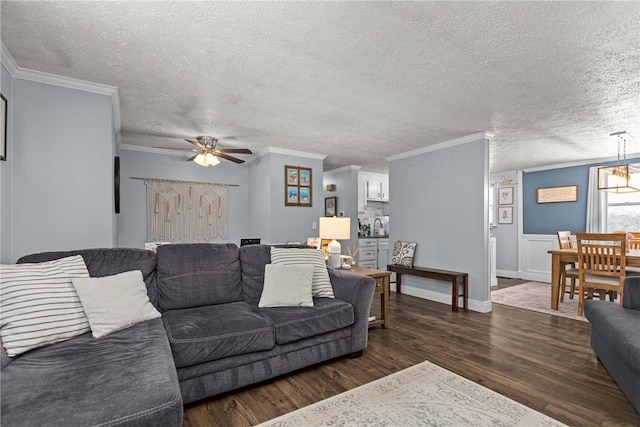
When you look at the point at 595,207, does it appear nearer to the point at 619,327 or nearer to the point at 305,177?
the point at 619,327

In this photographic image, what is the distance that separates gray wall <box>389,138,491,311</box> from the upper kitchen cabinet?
1.52m

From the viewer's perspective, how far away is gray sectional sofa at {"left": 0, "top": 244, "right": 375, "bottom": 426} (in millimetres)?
1202

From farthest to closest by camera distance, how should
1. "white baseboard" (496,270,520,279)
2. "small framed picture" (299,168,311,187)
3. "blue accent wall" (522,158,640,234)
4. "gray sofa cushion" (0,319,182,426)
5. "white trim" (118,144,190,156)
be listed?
"white baseboard" (496,270,520,279)
"blue accent wall" (522,158,640,234)
"small framed picture" (299,168,311,187)
"white trim" (118,144,190,156)
"gray sofa cushion" (0,319,182,426)

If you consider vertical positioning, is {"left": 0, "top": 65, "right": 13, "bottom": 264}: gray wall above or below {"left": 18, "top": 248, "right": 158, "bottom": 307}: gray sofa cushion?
above

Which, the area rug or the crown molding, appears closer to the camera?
the area rug

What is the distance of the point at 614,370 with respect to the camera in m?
2.19

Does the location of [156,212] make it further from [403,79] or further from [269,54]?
[403,79]

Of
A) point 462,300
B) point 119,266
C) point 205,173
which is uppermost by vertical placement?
point 205,173

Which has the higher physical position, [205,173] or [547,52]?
[547,52]

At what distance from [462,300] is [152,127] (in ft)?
15.8

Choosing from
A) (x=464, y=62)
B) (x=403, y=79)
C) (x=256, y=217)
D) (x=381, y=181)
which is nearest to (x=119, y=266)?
(x=403, y=79)

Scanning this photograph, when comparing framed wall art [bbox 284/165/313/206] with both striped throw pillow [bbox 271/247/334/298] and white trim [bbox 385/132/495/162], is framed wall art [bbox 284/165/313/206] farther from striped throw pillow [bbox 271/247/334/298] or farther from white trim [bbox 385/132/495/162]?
striped throw pillow [bbox 271/247/334/298]

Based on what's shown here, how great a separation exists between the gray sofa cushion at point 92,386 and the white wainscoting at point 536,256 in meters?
7.20

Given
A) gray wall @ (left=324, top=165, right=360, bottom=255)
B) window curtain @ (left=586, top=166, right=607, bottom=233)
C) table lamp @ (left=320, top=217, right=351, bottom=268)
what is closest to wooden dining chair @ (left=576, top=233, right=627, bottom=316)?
window curtain @ (left=586, top=166, right=607, bottom=233)
